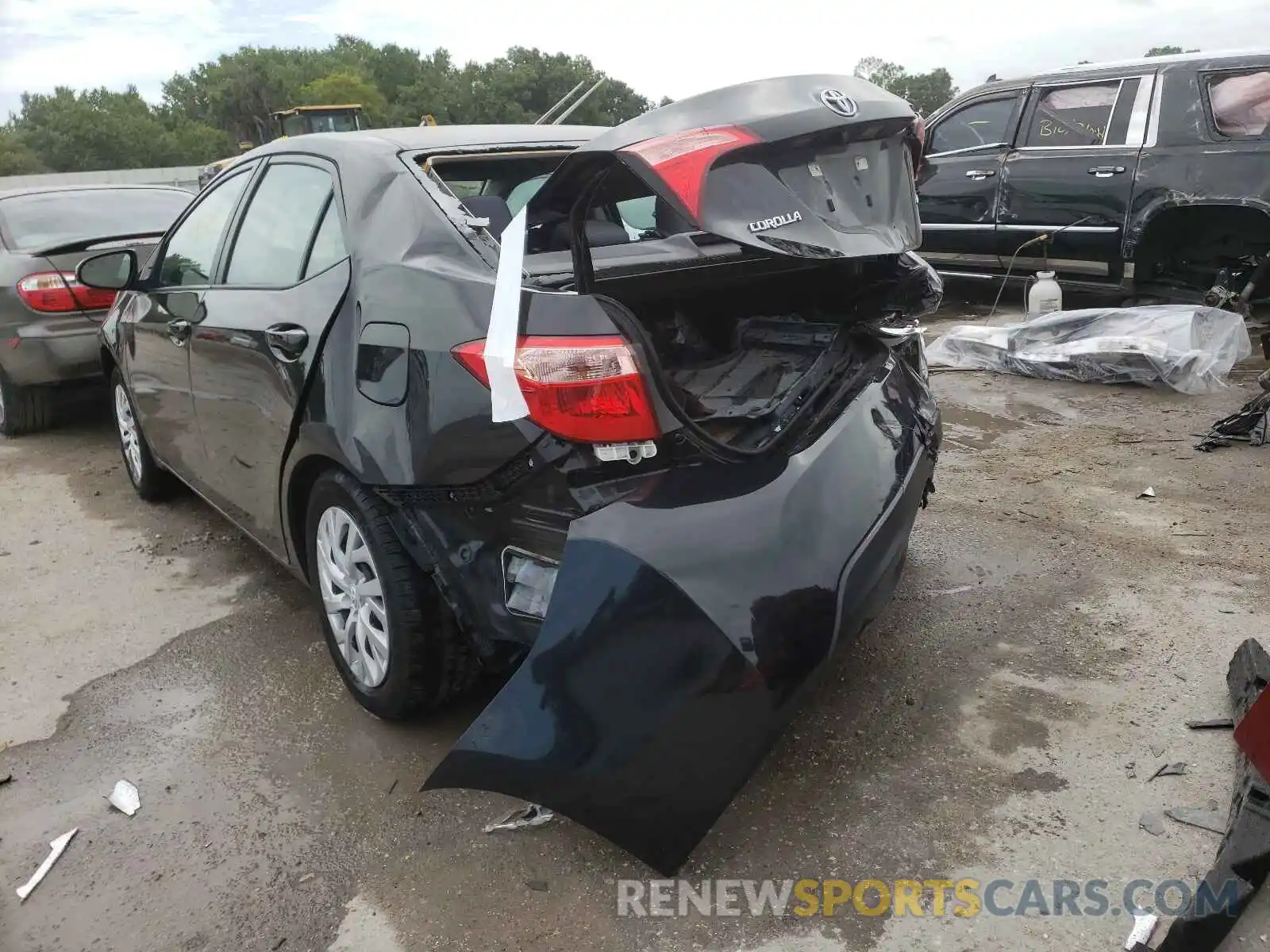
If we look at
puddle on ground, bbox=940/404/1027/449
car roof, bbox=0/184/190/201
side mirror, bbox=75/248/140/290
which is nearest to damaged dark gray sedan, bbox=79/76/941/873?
side mirror, bbox=75/248/140/290

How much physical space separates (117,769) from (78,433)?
415 cm

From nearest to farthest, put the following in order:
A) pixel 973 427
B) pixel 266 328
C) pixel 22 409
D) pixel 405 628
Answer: pixel 405 628 → pixel 266 328 → pixel 973 427 → pixel 22 409

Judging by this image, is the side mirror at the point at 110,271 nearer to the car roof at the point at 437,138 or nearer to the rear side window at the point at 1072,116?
the car roof at the point at 437,138

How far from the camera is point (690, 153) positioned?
1879 millimetres

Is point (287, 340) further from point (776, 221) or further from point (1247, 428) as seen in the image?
point (1247, 428)

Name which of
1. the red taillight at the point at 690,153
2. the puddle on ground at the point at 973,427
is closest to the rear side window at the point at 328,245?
the red taillight at the point at 690,153

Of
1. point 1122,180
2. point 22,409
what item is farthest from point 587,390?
point 1122,180

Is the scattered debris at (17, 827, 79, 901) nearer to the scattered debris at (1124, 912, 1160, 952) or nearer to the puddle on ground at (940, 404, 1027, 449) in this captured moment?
the scattered debris at (1124, 912, 1160, 952)

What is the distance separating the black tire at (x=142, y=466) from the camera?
4465 millimetres

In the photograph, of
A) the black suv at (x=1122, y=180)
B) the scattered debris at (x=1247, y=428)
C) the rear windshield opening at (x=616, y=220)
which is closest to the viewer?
the rear windshield opening at (x=616, y=220)

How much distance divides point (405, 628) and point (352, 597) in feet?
0.97

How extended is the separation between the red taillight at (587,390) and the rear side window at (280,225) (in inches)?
45.9

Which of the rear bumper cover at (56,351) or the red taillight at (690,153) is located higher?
the red taillight at (690,153)

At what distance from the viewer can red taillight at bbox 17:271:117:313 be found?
5.46 metres
